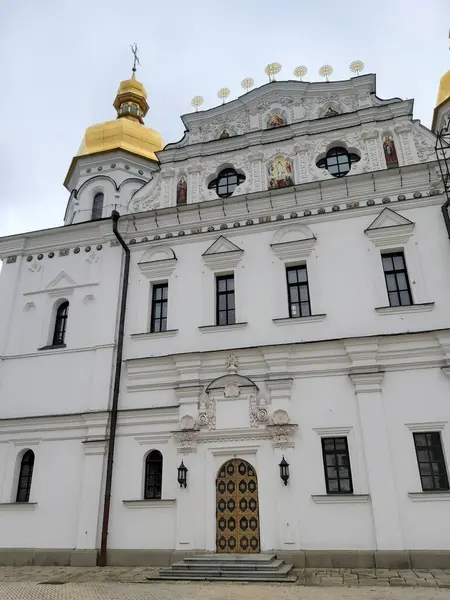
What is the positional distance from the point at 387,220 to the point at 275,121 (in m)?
A: 5.29

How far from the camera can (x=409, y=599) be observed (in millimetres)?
7512

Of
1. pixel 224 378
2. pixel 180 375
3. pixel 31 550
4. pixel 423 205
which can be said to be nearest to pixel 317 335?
pixel 224 378

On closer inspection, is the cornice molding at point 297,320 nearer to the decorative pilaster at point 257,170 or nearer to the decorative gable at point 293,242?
the decorative gable at point 293,242

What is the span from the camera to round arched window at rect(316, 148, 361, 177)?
14805 millimetres

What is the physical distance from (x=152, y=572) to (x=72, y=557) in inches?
98.2

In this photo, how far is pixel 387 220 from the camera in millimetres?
13562

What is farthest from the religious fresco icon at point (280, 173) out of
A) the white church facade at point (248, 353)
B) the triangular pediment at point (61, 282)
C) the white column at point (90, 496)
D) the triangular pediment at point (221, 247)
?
the white column at point (90, 496)

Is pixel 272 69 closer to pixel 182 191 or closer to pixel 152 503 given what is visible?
pixel 182 191

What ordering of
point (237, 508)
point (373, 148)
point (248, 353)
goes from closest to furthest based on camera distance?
point (237, 508) → point (248, 353) → point (373, 148)

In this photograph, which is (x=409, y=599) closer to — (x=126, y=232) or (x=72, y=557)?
(x=72, y=557)

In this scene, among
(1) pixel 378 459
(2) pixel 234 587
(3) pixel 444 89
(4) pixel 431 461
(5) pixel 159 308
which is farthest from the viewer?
(3) pixel 444 89

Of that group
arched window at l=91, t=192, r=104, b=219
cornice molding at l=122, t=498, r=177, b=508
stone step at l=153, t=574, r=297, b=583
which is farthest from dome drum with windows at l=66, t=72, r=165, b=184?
stone step at l=153, t=574, r=297, b=583

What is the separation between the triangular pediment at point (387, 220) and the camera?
44.1 feet

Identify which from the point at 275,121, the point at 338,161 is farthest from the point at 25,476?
the point at 275,121
